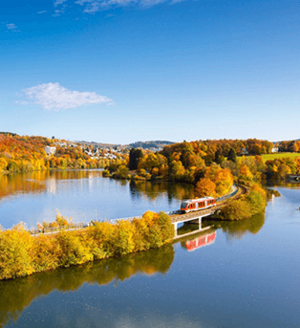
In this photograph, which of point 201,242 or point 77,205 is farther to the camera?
point 77,205

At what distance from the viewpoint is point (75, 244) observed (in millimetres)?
22188

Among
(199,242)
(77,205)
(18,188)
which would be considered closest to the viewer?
(199,242)

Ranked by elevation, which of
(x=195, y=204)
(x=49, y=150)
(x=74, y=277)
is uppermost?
(x=49, y=150)

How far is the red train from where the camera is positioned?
35.2 meters

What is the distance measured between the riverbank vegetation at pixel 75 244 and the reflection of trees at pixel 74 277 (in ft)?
1.64

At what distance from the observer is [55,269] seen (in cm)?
2189

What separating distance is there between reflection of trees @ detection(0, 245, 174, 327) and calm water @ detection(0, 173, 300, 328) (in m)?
0.05

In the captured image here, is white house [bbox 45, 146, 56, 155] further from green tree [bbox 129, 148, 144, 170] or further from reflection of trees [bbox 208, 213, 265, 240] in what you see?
reflection of trees [bbox 208, 213, 265, 240]

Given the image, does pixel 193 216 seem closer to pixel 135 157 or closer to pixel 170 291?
pixel 170 291

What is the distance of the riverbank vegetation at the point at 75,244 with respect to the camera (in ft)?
65.1

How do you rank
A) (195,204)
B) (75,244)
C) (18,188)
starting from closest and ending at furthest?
(75,244) < (195,204) < (18,188)

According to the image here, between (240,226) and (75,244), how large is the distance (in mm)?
21777

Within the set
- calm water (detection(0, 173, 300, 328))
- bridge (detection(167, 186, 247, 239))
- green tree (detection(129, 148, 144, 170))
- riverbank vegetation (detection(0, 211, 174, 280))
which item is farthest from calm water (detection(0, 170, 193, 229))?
green tree (detection(129, 148, 144, 170))

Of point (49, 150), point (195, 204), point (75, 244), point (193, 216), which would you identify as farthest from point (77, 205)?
point (49, 150)
